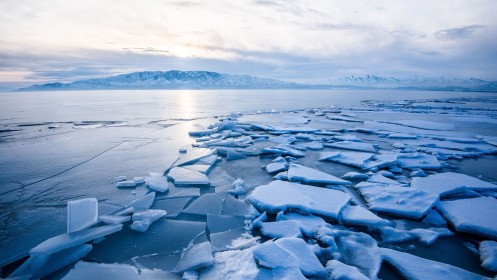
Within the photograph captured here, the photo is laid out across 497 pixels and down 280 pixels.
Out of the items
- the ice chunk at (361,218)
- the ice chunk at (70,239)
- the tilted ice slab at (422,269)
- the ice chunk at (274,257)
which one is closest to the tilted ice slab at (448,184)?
the ice chunk at (361,218)

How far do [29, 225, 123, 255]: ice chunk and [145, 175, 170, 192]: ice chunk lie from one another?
90 cm

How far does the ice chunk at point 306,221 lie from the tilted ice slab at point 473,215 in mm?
1262

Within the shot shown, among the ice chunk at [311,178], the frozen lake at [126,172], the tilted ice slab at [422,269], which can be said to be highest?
the ice chunk at [311,178]

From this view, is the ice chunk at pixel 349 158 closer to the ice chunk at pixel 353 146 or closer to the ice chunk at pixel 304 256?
the ice chunk at pixel 353 146

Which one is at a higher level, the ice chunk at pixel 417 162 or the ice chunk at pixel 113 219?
the ice chunk at pixel 417 162

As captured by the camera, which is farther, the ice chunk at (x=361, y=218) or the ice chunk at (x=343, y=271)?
the ice chunk at (x=361, y=218)

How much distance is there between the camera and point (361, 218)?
94.2 inches

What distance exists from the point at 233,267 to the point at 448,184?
3.09m

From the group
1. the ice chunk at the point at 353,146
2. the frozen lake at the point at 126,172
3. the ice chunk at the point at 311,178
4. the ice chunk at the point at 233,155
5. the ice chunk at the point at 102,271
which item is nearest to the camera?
the ice chunk at the point at 102,271

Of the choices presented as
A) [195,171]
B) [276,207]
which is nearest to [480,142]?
[276,207]

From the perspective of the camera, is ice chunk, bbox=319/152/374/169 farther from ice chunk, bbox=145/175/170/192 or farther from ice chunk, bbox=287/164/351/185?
ice chunk, bbox=145/175/170/192

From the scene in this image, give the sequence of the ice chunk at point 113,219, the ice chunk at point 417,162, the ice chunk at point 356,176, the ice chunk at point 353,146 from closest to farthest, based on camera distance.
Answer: the ice chunk at point 113,219
the ice chunk at point 356,176
the ice chunk at point 417,162
the ice chunk at point 353,146

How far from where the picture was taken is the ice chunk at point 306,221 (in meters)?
2.25

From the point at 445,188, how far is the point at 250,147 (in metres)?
3.58
